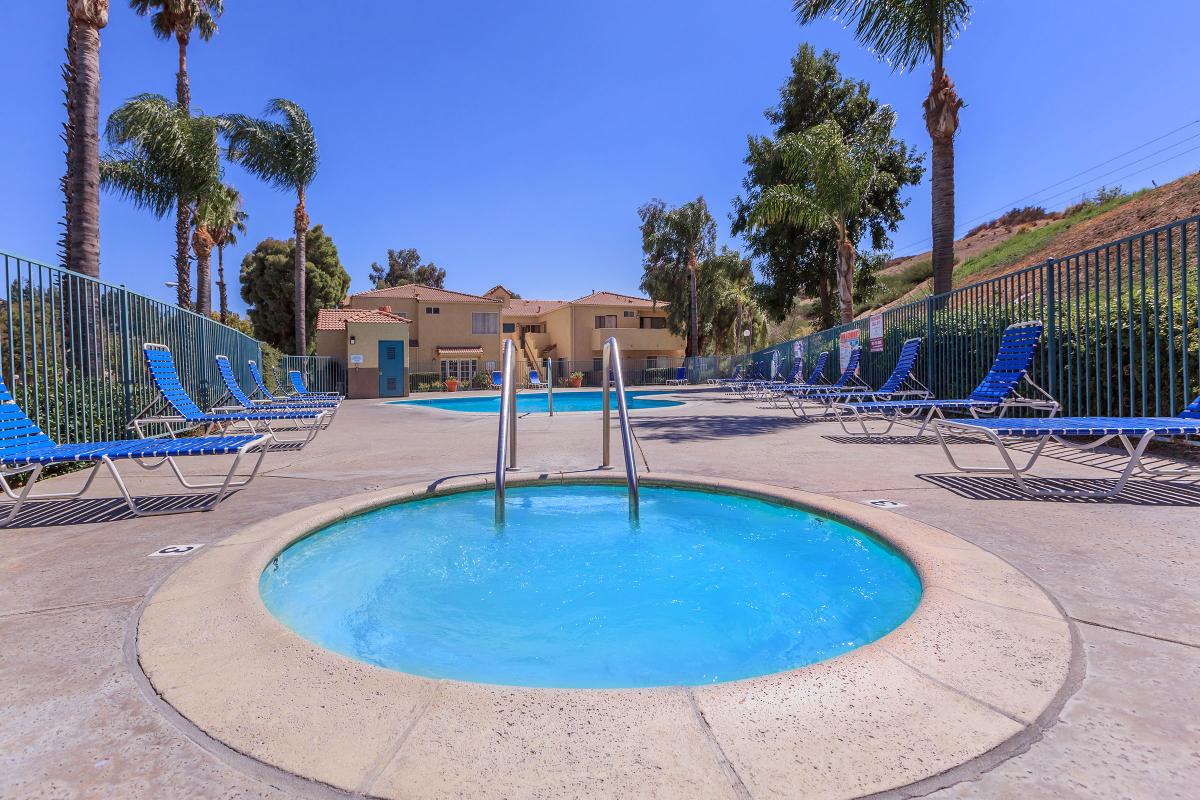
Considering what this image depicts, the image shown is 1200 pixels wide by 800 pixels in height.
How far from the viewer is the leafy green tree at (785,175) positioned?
2664cm

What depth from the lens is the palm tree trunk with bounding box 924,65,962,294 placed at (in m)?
11.5

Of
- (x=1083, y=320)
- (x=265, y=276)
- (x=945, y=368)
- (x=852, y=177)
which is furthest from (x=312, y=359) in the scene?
(x=1083, y=320)

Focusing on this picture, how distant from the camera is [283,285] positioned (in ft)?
129

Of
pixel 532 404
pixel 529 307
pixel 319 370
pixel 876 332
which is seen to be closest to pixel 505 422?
pixel 876 332

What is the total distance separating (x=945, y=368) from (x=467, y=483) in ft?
30.1

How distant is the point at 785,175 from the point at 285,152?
849 inches

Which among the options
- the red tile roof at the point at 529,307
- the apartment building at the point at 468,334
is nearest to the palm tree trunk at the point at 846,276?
the apartment building at the point at 468,334

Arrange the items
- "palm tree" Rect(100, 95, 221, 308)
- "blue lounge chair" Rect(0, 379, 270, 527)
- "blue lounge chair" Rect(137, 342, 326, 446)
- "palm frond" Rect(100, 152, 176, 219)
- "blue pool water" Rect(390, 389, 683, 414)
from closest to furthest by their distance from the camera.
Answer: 1. "blue lounge chair" Rect(0, 379, 270, 527)
2. "blue lounge chair" Rect(137, 342, 326, 446)
3. "palm tree" Rect(100, 95, 221, 308)
4. "palm frond" Rect(100, 152, 176, 219)
5. "blue pool water" Rect(390, 389, 683, 414)

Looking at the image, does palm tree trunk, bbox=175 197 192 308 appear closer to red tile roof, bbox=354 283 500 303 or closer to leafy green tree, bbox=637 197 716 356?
red tile roof, bbox=354 283 500 303

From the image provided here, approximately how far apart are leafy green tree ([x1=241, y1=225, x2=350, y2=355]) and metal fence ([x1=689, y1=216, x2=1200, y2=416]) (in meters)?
39.0

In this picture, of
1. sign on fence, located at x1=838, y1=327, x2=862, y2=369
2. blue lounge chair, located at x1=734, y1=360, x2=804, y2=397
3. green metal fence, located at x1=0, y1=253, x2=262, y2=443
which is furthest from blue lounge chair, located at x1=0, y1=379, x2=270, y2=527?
sign on fence, located at x1=838, y1=327, x2=862, y2=369

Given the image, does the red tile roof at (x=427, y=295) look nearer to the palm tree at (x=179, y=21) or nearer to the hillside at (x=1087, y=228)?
the palm tree at (x=179, y=21)

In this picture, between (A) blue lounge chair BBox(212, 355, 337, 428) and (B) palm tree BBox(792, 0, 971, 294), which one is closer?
(A) blue lounge chair BBox(212, 355, 337, 428)

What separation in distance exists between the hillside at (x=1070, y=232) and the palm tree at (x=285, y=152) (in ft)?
79.1
